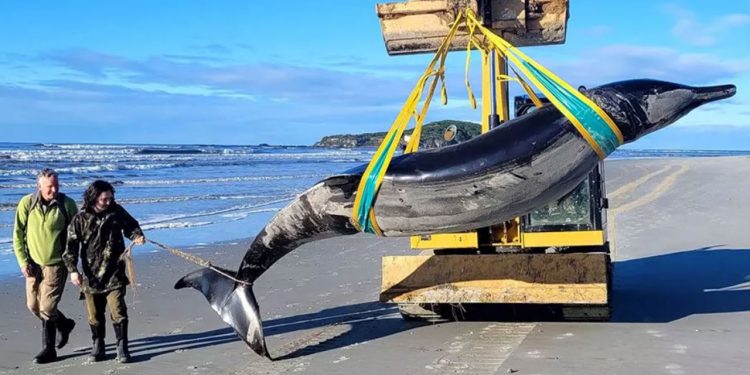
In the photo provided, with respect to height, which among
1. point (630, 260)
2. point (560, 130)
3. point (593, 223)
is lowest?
point (630, 260)

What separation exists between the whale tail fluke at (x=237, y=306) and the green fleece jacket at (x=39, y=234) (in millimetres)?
1345

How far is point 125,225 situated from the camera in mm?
7926

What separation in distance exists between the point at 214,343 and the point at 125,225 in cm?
145

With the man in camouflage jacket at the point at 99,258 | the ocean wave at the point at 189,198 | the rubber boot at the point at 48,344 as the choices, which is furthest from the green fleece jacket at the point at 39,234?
the ocean wave at the point at 189,198

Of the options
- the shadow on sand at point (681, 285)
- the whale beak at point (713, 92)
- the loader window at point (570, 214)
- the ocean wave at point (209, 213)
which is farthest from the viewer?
the ocean wave at point (209, 213)

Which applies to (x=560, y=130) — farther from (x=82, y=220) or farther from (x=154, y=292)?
(x=154, y=292)

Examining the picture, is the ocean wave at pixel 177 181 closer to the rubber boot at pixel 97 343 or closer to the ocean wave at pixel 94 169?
the ocean wave at pixel 94 169

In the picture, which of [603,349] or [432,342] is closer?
[603,349]

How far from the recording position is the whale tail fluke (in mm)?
7496

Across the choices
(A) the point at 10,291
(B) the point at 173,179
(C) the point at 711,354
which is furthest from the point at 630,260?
(B) the point at 173,179

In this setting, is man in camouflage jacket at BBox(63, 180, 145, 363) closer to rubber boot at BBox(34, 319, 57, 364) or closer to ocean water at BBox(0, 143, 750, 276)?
rubber boot at BBox(34, 319, 57, 364)

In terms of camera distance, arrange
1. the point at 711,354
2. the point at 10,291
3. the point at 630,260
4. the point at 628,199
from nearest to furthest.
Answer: the point at 711,354 < the point at 10,291 < the point at 630,260 < the point at 628,199

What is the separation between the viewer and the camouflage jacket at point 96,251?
7707mm

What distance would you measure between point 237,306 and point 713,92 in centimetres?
420
